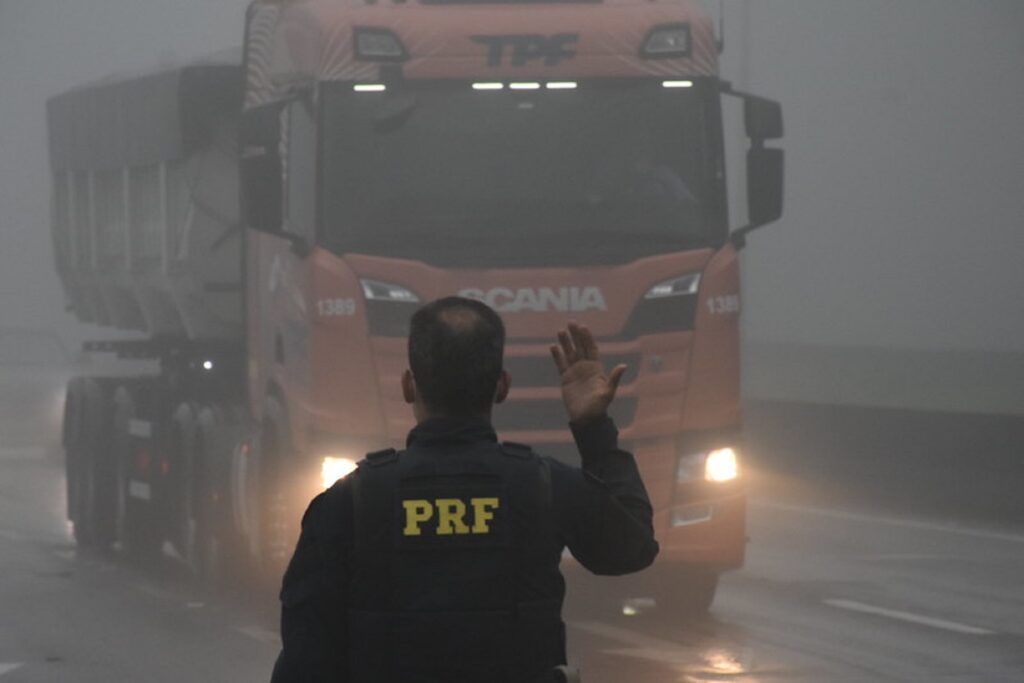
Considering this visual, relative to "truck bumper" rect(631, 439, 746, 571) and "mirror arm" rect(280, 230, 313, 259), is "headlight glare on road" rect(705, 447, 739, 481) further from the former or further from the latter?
"mirror arm" rect(280, 230, 313, 259)

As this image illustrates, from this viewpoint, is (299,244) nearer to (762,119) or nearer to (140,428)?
(762,119)

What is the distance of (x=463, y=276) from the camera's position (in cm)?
1255

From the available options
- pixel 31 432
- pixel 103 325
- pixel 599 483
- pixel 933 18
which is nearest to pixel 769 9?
pixel 933 18

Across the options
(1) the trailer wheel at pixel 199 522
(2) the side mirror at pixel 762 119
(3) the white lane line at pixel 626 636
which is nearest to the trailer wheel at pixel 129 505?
(1) the trailer wheel at pixel 199 522

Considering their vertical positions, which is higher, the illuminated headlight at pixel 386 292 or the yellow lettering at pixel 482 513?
the yellow lettering at pixel 482 513

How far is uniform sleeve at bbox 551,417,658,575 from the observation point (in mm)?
4633

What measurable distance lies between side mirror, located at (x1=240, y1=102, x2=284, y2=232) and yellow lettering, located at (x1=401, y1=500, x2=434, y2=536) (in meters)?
8.46

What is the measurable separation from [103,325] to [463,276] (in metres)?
7.45

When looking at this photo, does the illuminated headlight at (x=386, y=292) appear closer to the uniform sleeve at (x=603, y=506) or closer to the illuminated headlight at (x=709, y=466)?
the illuminated headlight at (x=709, y=466)

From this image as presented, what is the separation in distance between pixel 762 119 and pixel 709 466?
179 centimetres

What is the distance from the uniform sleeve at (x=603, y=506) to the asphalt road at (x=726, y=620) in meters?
6.41

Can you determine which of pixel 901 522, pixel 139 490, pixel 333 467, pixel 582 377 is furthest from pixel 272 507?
pixel 582 377

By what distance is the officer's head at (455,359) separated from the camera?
15.0ft

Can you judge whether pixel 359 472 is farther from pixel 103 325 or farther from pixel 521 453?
pixel 103 325
